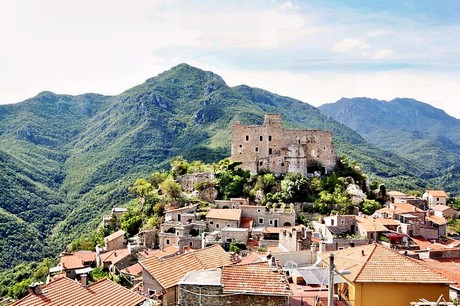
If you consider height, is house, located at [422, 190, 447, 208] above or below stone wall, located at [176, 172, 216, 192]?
below

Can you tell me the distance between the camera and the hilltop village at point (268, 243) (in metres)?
15.9

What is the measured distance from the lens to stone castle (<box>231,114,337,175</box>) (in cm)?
5947

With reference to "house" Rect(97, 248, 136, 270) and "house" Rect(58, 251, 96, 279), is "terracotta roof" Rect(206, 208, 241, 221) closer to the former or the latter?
"house" Rect(97, 248, 136, 270)

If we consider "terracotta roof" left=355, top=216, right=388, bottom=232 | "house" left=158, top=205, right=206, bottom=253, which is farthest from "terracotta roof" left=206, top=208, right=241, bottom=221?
"terracotta roof" left=355, top=216, right=388, bottom=232

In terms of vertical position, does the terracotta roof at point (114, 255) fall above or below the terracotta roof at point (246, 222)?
below

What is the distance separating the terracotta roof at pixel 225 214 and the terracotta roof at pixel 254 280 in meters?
29.9

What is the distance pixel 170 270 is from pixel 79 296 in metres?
3.66

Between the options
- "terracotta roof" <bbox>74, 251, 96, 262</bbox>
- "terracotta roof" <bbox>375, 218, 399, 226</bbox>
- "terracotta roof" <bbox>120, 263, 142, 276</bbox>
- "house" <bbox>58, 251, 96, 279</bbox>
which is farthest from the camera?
"terracotta roof" <bbox>74, 251, 96, 262</bbox>

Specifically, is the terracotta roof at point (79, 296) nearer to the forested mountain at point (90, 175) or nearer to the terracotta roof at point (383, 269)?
the terracotta roof at point (383, 269)

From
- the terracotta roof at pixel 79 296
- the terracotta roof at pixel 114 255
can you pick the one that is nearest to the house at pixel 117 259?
the terracotta roof at pixel 114 255

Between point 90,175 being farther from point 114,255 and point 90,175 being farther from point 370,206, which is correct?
point 370,206

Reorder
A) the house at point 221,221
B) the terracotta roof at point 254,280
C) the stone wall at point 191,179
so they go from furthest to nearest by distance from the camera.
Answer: the stone wall at point 191,179 → the house at point 221,221 → the terracotta roof at point 254,280

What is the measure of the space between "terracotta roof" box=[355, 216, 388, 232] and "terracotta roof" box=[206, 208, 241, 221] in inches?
507

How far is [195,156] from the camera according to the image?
445 feet
